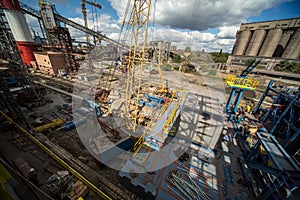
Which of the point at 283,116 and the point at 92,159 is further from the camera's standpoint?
the point at 283,116

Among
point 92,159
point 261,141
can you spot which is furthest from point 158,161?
point 261,141

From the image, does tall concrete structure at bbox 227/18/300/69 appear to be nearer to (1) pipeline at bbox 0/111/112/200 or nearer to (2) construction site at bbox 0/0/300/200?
(2) construction site at bbox 0/0/300/200

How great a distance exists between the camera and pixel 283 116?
788 centimetres

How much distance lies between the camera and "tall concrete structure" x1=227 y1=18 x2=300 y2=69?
35594 mm

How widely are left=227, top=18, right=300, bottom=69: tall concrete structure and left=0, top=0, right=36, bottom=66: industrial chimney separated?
55.4 metres

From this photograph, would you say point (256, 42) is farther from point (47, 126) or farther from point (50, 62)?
point (50, 62)

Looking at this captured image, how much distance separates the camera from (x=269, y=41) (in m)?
40.6

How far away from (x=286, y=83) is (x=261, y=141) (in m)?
30.5

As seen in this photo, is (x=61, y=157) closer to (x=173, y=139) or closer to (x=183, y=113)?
(x=173, y=139)

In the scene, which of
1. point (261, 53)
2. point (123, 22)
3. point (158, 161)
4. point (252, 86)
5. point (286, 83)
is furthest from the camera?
point (261, 53)

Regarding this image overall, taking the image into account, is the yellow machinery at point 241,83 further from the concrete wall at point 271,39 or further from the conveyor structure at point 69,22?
the concrete wall at point 271,39

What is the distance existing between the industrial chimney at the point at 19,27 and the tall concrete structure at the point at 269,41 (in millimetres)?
55397

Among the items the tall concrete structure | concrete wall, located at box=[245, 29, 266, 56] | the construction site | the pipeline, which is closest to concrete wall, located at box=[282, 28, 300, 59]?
the tall concrete structure

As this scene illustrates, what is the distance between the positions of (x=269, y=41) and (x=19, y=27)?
7101 centimetres
